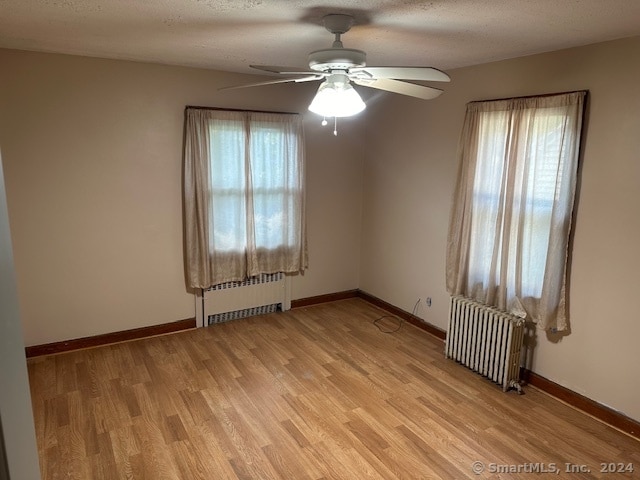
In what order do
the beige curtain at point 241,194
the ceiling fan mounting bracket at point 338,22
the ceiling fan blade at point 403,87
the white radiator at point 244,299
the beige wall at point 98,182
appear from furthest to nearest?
the white radiator at point 244,299
the beige curtain at point 241,194
the beige wall at point 98,182
the ceiling fan blade at point 403,87
the ceiling fan mounting bracket at point 338,22

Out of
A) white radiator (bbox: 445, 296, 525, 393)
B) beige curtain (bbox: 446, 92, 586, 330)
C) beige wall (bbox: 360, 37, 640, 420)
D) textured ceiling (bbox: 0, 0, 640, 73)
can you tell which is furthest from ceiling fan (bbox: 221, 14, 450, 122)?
white radiator (bbox: 445, 296, 525, 393)

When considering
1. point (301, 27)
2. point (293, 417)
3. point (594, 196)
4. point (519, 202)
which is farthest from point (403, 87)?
point (293, 417)

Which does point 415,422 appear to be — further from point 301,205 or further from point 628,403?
point 301,205

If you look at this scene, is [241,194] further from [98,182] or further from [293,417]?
[293,417]

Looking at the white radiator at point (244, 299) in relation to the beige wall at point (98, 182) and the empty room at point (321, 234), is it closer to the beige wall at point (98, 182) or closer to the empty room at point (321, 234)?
the empty room at point (321, 234)

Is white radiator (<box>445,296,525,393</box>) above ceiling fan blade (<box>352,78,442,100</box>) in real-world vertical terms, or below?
below

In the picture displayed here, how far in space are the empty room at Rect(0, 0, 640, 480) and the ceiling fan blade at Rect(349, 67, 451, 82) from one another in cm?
2

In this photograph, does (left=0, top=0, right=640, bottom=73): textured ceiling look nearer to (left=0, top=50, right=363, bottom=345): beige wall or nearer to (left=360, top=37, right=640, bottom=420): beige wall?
(left=360, top=37, right=640, bottom=420): beige wall

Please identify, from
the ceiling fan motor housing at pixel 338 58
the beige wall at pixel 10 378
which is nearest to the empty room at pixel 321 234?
the ceiling fan motor housing at pixel 338 58

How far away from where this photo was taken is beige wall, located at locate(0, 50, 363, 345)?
338 centimetres

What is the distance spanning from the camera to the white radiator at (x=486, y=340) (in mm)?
3240

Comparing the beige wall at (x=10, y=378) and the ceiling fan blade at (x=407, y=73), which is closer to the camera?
the beige wall at (x=10, y=378)

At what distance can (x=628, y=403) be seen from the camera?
2.81 metres

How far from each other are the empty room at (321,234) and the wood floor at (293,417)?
0.02 metres
